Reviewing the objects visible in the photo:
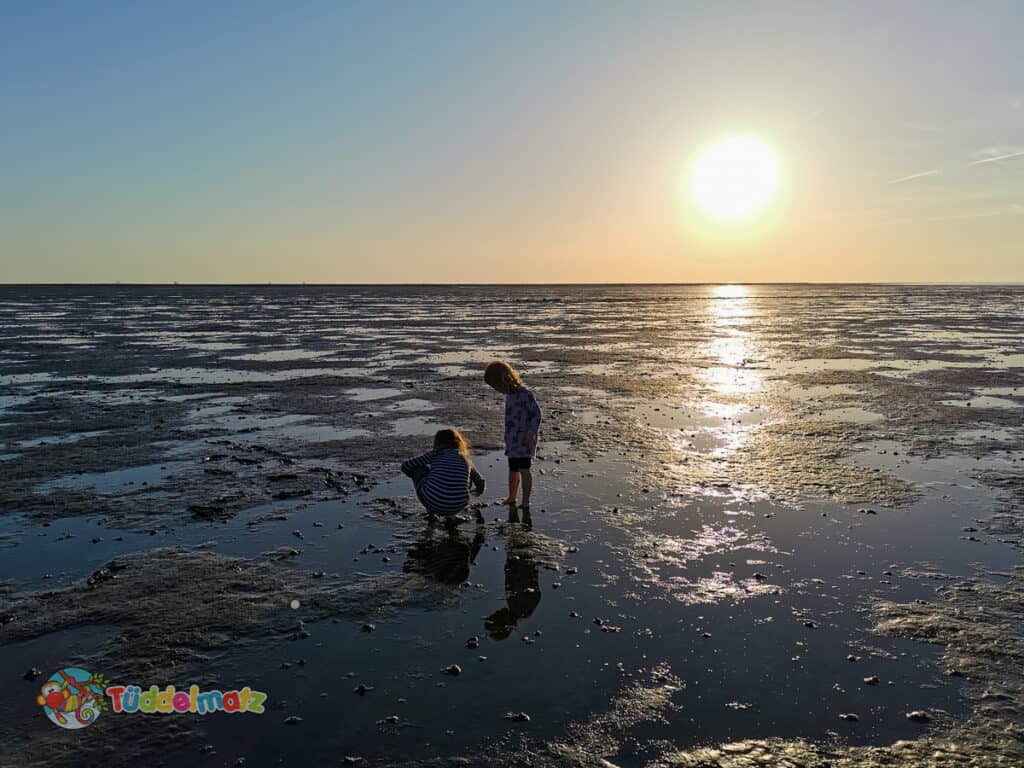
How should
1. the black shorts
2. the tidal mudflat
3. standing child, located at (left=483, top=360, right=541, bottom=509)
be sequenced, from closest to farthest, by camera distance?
the tidal mudflat → standing child, located at (left=483, top=360, right=541, bottom=509) → the black shorts

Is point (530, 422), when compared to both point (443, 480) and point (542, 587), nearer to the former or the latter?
point (443, 480)

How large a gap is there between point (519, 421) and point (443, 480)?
176 cm

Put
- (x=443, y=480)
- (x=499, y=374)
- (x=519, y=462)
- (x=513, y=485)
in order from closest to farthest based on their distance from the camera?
1. (x=443, y=480)
2. (x=499, y=374)
3. (x=519, y=462)
4. (x=513, y=485)

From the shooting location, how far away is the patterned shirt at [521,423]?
1102cm

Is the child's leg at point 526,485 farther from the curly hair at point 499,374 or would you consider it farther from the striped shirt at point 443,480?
the curly hair at point 499,374

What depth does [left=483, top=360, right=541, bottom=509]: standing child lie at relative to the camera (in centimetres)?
1094

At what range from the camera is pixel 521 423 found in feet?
36.2

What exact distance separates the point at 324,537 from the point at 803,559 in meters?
7.09

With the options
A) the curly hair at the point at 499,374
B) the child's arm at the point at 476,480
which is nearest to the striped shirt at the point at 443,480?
the child's arm at the point at 476,480

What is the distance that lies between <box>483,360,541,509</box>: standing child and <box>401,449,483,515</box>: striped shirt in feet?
3.23

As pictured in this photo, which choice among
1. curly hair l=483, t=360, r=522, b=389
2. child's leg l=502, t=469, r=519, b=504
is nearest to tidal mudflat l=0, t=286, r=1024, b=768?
child's leg l=502, t=469, r=519, b=504

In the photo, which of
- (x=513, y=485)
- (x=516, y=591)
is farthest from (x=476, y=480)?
(x=516, y=591)

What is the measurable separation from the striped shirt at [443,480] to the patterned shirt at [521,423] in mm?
964

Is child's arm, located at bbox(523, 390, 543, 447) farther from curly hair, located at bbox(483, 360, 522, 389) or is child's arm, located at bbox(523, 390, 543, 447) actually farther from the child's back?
the child's back
